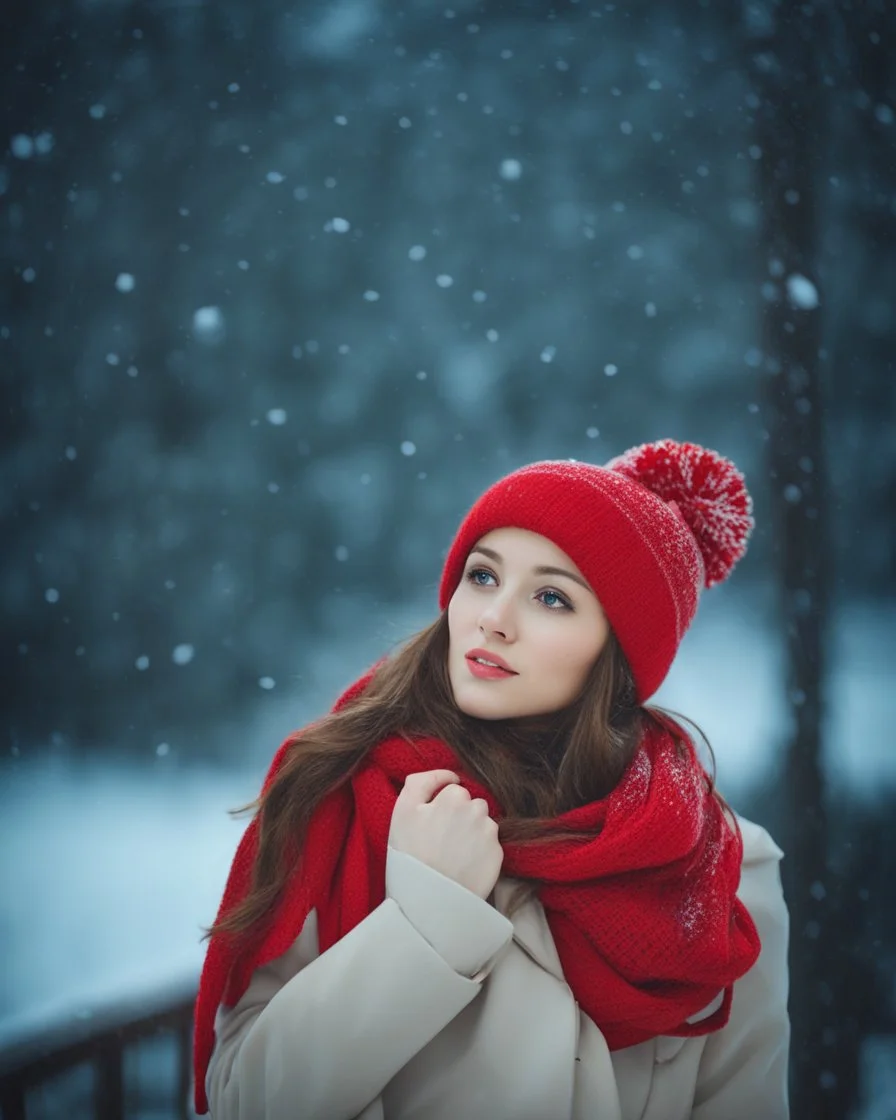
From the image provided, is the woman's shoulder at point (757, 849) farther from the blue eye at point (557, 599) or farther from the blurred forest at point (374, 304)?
the blurred forest at point (374, 304)

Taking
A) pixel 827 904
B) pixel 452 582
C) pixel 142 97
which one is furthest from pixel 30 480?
pixel 827 904

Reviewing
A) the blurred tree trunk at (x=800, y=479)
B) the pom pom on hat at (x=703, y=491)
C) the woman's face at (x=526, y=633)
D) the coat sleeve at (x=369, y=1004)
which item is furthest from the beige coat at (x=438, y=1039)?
the blurred tree trunk at (x=800, y=479)

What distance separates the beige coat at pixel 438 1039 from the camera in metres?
0.71

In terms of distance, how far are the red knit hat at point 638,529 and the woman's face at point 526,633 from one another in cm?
2

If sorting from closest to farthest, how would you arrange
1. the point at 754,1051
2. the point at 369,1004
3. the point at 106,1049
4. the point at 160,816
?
the point at 369,1004, the point at 754,1051, the point at 106,1049, the point at 160,816

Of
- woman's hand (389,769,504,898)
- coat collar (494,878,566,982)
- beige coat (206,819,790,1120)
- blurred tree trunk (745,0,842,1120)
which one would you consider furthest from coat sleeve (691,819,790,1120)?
blurred tree trunk (745,0,842,1120)

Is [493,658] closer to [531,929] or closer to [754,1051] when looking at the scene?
[531,929]

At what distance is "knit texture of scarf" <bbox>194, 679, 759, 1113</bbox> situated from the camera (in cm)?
79

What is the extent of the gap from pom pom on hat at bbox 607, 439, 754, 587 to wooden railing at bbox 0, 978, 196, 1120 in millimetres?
997

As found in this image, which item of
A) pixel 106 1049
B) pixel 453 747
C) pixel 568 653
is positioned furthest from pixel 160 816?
pixel 568 653

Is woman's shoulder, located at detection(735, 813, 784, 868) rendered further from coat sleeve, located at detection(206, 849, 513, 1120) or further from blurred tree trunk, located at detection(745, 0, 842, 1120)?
blurred tree trunk, located at detection(745, 0, 842, 1120)

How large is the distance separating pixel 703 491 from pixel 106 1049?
109 cm

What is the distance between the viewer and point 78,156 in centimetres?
178

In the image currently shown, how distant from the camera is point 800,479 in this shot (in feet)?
5.44
